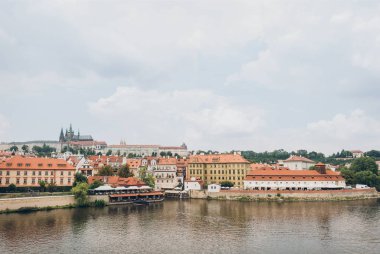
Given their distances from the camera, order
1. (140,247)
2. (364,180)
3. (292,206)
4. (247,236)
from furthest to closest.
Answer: (364,180), (292,206), (247,236), (140,247)

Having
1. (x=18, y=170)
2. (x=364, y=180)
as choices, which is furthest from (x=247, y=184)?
(x=18, y=170)

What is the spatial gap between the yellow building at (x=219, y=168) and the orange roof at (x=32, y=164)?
143 ft

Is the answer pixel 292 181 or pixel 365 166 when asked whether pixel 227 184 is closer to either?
pixel 292 181

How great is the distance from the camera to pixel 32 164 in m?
83.8

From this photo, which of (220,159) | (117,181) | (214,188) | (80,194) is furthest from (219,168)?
(80,194)

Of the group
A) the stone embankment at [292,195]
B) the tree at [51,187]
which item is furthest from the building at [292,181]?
the tree at [51,187]

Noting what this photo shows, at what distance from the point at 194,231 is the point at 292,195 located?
48350 mm

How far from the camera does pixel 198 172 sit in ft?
384

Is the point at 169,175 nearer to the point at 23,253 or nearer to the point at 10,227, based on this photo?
the point at 10,227

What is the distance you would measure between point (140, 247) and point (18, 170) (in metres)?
51.3

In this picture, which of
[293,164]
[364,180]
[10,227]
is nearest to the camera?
[10,227]

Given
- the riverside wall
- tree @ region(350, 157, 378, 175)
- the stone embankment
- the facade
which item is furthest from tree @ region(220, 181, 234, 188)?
tree @ region(350, 157, 378, 175)

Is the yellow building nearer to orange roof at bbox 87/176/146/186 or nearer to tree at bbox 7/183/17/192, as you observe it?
orange roof at bbox 87/176/146/186

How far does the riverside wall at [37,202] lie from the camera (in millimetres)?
66125
